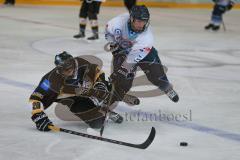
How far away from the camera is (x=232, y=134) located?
4.68m

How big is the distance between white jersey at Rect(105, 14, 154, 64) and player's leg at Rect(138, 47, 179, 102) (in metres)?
0.28

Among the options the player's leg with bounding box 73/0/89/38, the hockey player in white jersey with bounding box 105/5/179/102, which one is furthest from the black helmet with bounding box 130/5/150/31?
the player's leg with bounding box 73/0/89/38

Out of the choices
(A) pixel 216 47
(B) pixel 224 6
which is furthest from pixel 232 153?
(B) pixel 224 6

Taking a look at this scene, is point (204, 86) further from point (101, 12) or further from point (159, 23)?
point (101, 12)

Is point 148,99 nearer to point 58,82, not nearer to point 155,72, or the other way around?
point 155,72

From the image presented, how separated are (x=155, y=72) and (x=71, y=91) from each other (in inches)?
47.2

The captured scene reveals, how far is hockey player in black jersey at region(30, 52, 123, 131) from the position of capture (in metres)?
4.52

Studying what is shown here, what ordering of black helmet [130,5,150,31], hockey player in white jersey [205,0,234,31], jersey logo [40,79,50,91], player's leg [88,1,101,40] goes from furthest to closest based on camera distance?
hockey player in white jersey [205,0,234,31] < player's leg [88,1,101,40] < black helmet [130,5,150,31] < jersey logo [40,79,50,91]

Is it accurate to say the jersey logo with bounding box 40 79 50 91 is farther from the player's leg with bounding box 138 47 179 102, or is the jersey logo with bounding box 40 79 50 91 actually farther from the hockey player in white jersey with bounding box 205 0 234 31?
the hockey player in white jersey with bounding box 205 0 234 31

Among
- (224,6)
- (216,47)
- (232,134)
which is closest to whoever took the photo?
(232,134)

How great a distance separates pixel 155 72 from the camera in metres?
5.77

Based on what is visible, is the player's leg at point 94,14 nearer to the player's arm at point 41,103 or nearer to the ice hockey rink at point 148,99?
the ice hockey rink at point 148,99

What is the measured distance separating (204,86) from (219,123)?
1577mm

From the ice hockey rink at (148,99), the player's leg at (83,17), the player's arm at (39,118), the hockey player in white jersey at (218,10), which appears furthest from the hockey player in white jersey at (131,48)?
the hockey player in white jersey at (218,10)
